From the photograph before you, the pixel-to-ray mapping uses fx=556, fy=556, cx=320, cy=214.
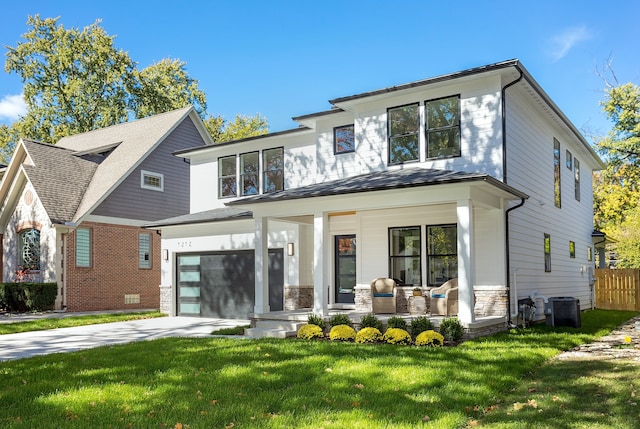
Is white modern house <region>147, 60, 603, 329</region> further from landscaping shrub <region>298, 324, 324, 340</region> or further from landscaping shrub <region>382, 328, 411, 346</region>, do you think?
landscaping shrub <region>382, 328, 411, 346</region>

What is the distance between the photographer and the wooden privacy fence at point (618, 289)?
2133cm

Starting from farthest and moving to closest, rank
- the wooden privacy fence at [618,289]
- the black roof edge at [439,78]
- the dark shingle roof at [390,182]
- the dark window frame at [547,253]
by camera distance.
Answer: the wooden privacy fence at [618,289] → the dark window frame at [547,253] → the black roof edge at [439,78] → the dark shingle roof at [390,182]

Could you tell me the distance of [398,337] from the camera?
35.1ft

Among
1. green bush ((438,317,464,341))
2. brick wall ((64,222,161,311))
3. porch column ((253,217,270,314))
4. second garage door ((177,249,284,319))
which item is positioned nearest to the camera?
green bush ((438,317,464,341))

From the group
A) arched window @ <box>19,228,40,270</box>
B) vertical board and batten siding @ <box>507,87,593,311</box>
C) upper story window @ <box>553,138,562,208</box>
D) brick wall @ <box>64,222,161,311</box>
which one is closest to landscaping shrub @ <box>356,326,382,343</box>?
vertical board and batten siding @ <box>507,87,593,311</box>

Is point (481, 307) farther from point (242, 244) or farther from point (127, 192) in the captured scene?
point (127, 192)

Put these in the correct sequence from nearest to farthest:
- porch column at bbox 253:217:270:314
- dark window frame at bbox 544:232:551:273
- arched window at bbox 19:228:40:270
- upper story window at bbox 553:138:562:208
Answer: porch column at bbox 253:217:270:314 < dark window frame at bbox 544:232:551:273 < upper story window at bbox 553:138:562:208 < arched window at bbox 19:228:40:270

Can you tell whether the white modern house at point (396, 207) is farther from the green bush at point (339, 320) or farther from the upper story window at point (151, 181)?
A: the upper story window at point (151, 181)

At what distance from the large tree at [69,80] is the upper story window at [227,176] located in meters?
20.4

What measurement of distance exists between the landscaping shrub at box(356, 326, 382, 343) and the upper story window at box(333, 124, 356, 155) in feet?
19.7

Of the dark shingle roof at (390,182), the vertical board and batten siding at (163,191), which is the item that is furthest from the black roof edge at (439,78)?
the vertical board and batten siding at (163,191)

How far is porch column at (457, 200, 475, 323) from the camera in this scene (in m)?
10.8

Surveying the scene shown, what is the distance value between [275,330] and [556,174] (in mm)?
10311

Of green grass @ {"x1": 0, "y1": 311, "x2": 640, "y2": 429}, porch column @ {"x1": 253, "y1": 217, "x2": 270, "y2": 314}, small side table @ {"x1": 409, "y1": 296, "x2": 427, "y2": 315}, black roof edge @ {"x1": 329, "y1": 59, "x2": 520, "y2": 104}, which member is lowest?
green grass @ {"x1": 0, "y1": 311, "x2": 640, "y2": 429}
